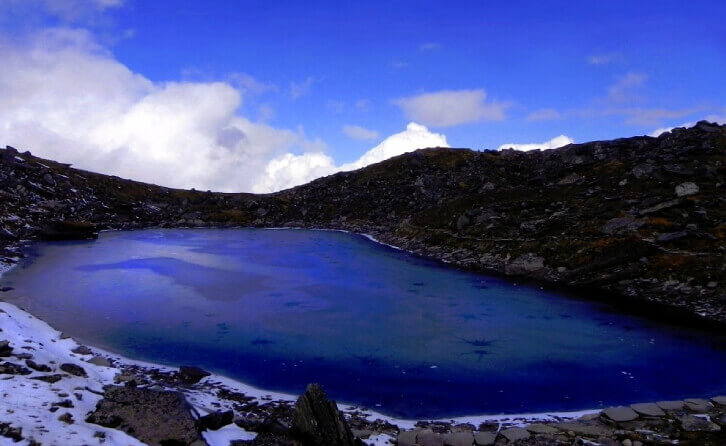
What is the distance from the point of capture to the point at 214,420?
11.2 m

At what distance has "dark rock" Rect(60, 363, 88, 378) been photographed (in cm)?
1373

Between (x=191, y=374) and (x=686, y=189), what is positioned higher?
(x=686, y=189)

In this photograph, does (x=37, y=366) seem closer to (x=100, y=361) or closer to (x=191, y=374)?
(x=100, y=361)

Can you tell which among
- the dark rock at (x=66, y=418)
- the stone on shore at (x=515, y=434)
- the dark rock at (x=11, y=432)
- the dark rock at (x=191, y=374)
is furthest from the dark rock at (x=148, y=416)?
the stone on shore at (x=515, y=434)

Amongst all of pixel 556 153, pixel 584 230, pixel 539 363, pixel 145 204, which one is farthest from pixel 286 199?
pixel 539 363

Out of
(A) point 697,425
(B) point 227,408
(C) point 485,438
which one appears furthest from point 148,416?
(A) point 697,425

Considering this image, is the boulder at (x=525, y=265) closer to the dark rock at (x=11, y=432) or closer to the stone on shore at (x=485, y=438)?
the stone on shore at (x=485, y=438)

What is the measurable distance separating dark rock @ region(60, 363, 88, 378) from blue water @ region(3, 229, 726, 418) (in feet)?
12.7

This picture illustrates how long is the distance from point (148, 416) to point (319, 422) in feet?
12.6

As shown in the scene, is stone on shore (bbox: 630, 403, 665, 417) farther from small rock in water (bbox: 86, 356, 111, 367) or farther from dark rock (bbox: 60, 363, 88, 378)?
small rock in water (bbox: 86, 356, 111, 367)

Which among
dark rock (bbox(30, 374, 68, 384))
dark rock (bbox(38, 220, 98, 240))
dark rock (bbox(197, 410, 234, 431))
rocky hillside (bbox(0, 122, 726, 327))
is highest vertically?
rocky hillside (bbox(0, 122, 726, 327))

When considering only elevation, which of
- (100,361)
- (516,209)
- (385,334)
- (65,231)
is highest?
(516,209)

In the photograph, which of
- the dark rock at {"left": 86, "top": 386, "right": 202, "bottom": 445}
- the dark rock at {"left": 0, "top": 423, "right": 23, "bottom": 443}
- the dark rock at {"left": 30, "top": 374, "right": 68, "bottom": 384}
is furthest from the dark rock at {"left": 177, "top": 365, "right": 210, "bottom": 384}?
the dark rock at {"left": 0, "top": 423, "right": 23, "bottom": 443}

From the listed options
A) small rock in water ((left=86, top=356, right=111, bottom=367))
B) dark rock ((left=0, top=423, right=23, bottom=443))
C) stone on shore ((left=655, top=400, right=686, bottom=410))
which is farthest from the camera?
small rock in water ((left=86, top=356, right=111, bottom=367))
